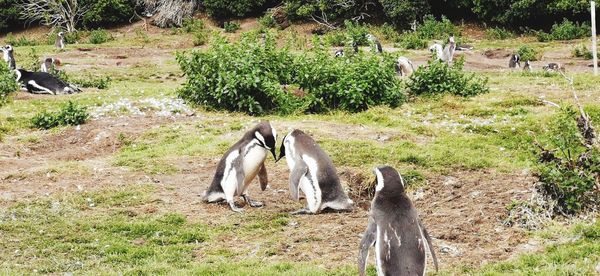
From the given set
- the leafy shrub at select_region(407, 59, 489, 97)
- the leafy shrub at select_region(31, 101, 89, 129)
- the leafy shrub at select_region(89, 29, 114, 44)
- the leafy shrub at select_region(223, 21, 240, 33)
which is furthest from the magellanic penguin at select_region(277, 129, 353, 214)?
the leafy shrub at select_region(223, 21, 240, 33)

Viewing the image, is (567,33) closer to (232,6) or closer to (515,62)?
(515,62)

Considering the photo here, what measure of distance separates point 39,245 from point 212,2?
96.5 ft

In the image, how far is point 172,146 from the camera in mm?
10625

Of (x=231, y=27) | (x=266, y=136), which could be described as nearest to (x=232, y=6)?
→ (x=231, y=27)

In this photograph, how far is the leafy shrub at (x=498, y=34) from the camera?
2798 centimetres

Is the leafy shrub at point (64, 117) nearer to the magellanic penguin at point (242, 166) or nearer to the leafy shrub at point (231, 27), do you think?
the magellanic penguin at point (242, 166)

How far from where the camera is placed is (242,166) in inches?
311

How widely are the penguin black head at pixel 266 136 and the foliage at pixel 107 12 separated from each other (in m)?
29.5

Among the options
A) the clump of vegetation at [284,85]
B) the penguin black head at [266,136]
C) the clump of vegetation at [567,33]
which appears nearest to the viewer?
the penguin black head at [266,136]

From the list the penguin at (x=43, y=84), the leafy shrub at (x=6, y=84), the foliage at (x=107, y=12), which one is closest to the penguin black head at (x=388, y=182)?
the leafy shrub at (x=6, y=84)

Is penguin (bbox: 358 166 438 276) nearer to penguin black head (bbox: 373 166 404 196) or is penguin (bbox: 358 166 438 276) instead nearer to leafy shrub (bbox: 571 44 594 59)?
penguin black head (bbox: 373 166 404 196)

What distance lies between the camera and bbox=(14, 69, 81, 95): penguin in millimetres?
15258

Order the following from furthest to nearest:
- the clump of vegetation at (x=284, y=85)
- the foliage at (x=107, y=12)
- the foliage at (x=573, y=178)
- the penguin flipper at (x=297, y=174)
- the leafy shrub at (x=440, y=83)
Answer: the foliage at (x=107, y=12)
the leafy shrub at (x=440, y=83)
the clump of vegetation at (x=284, y=85)
the penguin flipper at (x=297, y=174)
the foliage at (x=573, y=178)

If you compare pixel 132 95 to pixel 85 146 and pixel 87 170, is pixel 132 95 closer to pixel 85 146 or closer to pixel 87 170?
pixel 85 146
